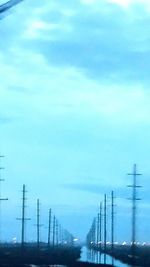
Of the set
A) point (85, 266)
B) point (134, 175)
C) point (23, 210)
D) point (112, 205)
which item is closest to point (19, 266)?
point (85, 266)

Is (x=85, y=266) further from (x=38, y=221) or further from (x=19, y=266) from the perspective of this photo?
(x=38, y=221)

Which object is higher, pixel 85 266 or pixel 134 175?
pixel 134 175

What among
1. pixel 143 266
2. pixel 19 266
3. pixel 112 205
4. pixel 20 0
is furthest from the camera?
pixel 112 205

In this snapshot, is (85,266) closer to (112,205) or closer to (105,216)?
(112,205)

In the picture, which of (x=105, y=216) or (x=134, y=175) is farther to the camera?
(x=105, y=216)

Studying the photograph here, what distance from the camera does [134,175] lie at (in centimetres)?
6969

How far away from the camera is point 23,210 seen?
305 feet

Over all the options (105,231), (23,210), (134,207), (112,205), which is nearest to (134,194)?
(134,207)

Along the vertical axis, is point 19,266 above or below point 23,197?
below

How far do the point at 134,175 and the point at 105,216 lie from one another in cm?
6296

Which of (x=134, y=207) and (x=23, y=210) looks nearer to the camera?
(x=134, y=207)

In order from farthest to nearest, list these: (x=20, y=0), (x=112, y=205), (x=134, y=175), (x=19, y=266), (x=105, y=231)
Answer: (x=105, y=231)
(x=112, y=205)
(x=134, y=175)
(x=19, y=266)
(x=20, y=0)

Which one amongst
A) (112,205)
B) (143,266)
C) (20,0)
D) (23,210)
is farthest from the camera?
(112,205)

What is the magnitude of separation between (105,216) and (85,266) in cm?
6179
